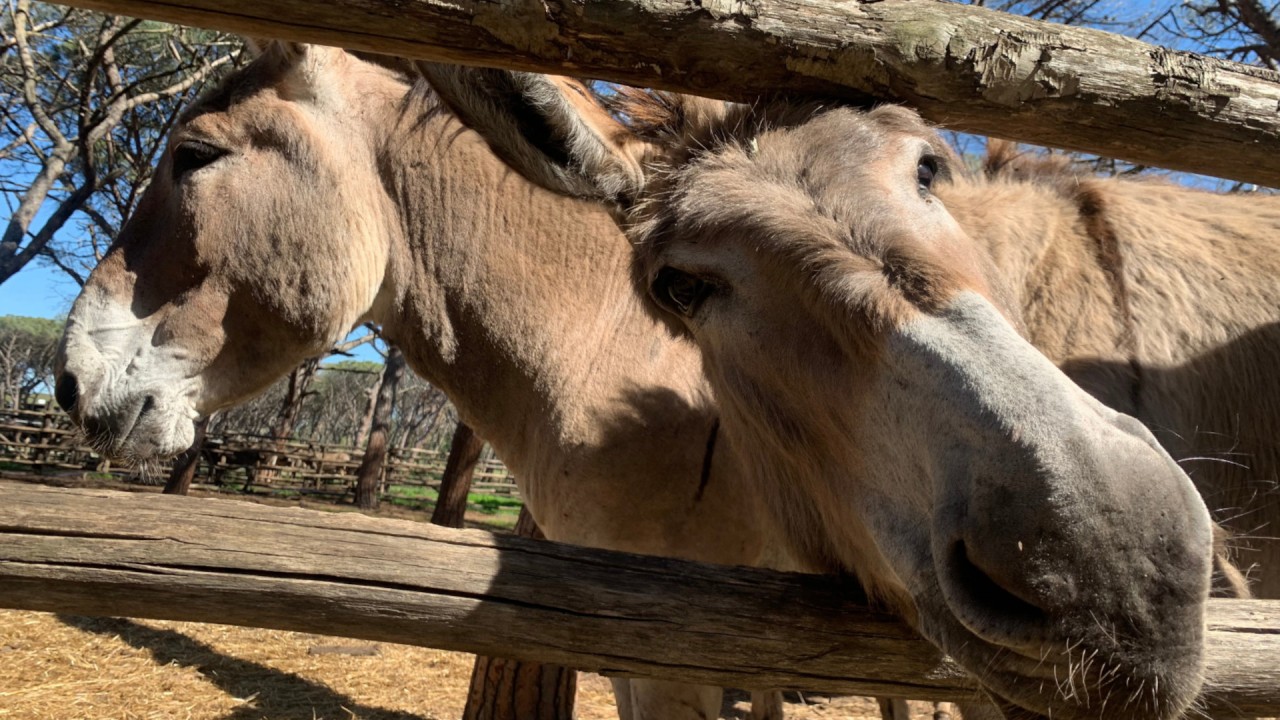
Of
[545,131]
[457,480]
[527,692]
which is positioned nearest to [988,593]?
[545,131]

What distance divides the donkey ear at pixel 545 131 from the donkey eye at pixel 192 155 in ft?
4.95

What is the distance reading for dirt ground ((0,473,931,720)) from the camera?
A: 6023 millimetres

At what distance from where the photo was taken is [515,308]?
10.9 feet

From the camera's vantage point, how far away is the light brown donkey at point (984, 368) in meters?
1.29

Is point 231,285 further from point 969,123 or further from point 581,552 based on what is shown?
point 969,123

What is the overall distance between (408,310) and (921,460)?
8.06 feet

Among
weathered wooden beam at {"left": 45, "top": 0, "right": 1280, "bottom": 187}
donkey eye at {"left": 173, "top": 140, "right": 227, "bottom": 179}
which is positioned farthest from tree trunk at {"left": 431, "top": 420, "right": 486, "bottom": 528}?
weathered wooden beam at {"left": 45, "top": 0, "right": 1280, "bottom": 187}

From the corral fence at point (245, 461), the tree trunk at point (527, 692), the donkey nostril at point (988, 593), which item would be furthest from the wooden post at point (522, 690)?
the corral fence at point (245, 461)

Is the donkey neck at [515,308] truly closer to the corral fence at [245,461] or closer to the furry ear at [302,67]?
the furry ear at [302,67]

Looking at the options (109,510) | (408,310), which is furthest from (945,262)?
(408,310)

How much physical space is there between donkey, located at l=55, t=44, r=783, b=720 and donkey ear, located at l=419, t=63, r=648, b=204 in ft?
1.75

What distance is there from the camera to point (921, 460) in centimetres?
151

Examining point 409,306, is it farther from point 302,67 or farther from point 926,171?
point 926,171

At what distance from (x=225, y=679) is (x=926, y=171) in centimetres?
726
